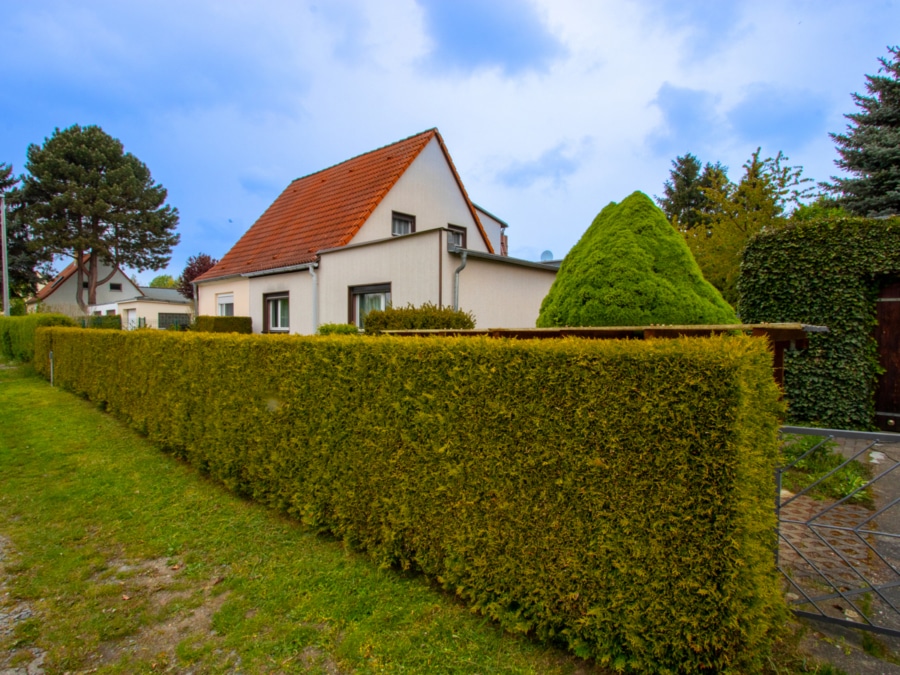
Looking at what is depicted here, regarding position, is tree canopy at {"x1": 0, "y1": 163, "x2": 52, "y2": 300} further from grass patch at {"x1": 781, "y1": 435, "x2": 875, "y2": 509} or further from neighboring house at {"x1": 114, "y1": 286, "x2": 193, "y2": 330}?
grass patch at {"x1": 781, "y1": 435, "x2": 875, "y2": 509}

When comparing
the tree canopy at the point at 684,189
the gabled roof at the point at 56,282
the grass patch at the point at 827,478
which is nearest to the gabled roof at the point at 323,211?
the grass patch at the point at 827,478

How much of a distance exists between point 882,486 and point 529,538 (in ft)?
16.5

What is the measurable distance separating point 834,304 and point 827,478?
14.2 feet

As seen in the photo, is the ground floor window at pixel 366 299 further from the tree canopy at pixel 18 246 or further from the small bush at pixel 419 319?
the tree canopy at pixel 18 246

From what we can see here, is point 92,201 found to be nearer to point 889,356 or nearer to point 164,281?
point 889,356

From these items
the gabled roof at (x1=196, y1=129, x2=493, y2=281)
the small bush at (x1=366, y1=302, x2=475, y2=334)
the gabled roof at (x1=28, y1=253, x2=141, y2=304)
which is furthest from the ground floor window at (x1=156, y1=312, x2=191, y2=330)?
the small bush at (x1=366, y1=302, x2=475, y2=334)

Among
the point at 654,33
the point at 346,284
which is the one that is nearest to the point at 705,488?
the point at 654,33

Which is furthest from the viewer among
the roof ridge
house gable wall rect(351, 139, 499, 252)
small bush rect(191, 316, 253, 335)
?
the roof ridge

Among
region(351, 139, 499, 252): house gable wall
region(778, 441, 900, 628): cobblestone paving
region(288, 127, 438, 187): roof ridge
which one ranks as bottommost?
region(778, 441, 900, 628): cobblestone paving

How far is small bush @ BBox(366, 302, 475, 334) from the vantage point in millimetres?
8359

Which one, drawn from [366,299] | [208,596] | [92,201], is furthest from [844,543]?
[92,201]

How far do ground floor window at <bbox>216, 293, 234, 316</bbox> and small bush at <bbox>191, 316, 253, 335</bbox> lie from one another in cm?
164

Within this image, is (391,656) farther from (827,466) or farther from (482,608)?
(827,466)

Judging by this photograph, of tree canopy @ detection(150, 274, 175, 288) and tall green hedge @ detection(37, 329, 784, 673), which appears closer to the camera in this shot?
tall green hedge @ detection(37, 329, 784, 673)
